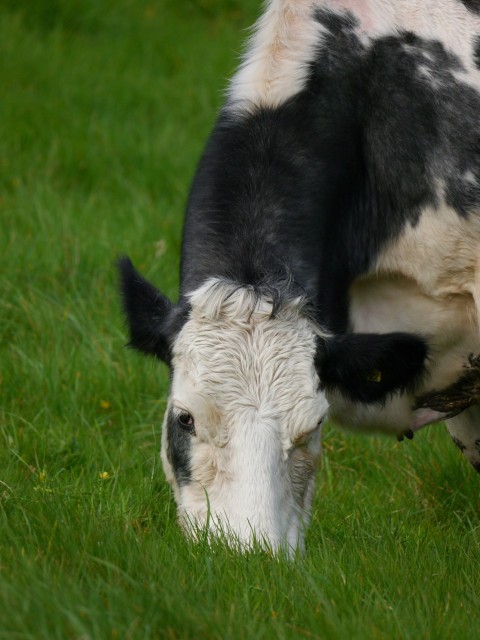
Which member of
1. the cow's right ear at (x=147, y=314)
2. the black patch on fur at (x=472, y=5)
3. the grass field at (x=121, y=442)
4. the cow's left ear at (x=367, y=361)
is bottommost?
the grass field at (x=121, y=442)

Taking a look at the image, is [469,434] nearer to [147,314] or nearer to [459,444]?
[459,444]

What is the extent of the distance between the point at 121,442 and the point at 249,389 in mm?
1815

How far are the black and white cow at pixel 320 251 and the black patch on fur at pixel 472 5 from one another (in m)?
0.01

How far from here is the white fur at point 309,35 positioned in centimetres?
446

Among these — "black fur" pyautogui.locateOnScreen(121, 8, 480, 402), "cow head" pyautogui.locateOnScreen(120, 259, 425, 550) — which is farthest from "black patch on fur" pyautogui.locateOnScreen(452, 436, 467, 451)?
"cow head" pyautogui.locateOnScreen(120, 259, 425, 550)

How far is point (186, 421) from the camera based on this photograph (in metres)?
4.06

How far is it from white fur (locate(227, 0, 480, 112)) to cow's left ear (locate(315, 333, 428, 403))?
3.11 ft

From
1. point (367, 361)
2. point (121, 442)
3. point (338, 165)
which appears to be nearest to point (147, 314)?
point (367, 361)

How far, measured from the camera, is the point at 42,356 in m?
6.20

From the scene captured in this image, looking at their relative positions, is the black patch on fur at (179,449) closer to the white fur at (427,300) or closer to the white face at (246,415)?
the white face at (246,415)

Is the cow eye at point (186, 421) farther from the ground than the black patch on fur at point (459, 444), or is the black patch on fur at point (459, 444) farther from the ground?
the cow eye at point (186, 421)

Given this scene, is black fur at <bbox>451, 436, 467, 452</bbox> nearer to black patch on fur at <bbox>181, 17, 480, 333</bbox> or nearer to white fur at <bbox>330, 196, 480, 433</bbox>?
white fur at <bbox>330, 196, 480, 433</bbox>

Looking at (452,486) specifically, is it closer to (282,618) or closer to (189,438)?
(189,438)

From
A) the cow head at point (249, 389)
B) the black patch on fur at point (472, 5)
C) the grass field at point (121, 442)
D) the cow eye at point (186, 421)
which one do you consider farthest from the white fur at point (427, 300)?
the black patch on fur at point (472, 5)
